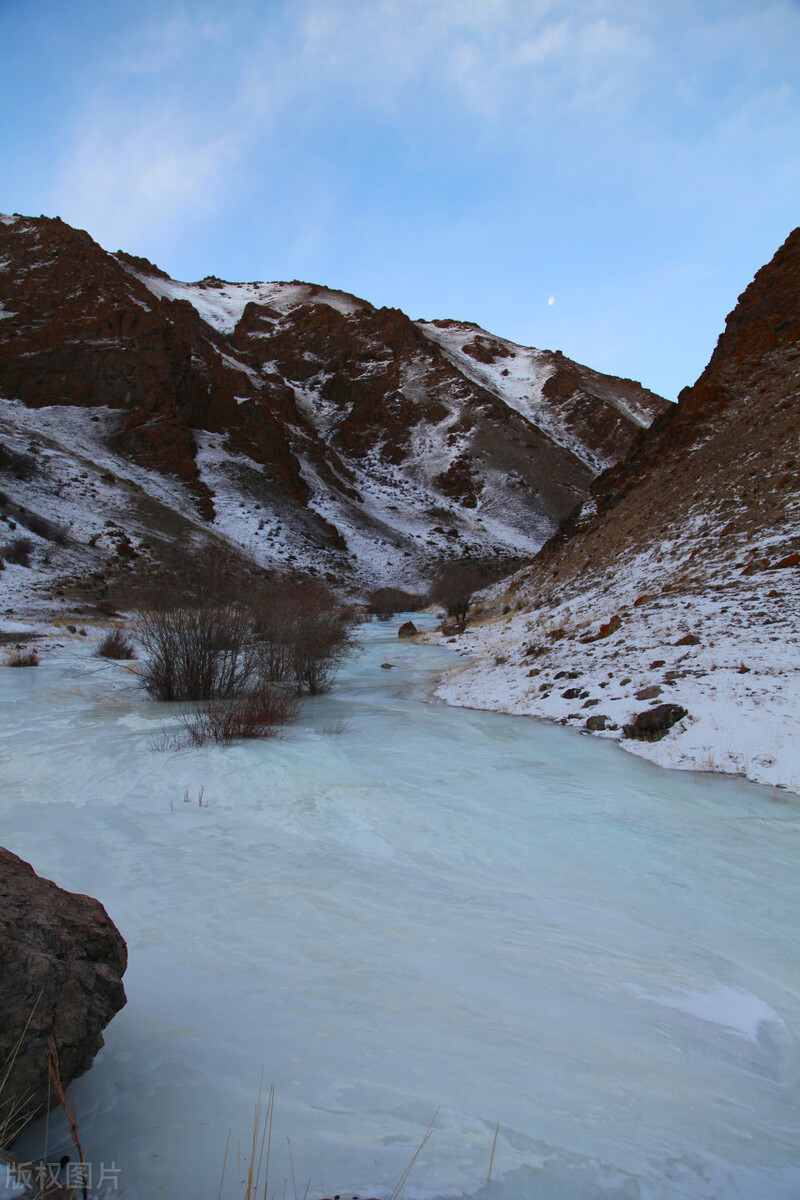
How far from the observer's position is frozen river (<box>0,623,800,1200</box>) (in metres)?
2.01

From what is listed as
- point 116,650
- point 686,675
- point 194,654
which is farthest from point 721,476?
point 116,650

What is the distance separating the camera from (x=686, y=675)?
354 inches

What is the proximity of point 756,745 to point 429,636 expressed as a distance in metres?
17.5

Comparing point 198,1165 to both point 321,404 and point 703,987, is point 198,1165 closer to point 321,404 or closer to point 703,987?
point 703,987

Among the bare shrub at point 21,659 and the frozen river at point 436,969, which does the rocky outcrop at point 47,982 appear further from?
the bare shrub at point 21,659

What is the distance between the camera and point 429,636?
24.3m

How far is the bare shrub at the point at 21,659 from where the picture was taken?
14453mm

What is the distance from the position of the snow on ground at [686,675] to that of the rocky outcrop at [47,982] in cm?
647

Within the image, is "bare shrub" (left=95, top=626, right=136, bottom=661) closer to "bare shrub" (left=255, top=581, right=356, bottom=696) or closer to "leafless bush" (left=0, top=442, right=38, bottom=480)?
"bare shrub" (left=255, top=581, right=356, bottom=696)

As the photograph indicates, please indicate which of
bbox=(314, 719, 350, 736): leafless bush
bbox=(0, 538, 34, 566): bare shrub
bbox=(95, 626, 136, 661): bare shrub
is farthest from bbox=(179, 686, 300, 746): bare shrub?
bbox=(0, 538, 34, 566): bare shrub

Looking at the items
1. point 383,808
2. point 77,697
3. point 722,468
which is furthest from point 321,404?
point 383,808

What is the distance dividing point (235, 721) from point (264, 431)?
171 ft

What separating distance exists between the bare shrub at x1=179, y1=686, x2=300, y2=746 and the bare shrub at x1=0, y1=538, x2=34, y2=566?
64.7 feet

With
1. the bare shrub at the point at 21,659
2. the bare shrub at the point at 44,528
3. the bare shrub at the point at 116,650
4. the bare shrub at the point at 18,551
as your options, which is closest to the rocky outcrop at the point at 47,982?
the bare shrub at the point at 21,659
